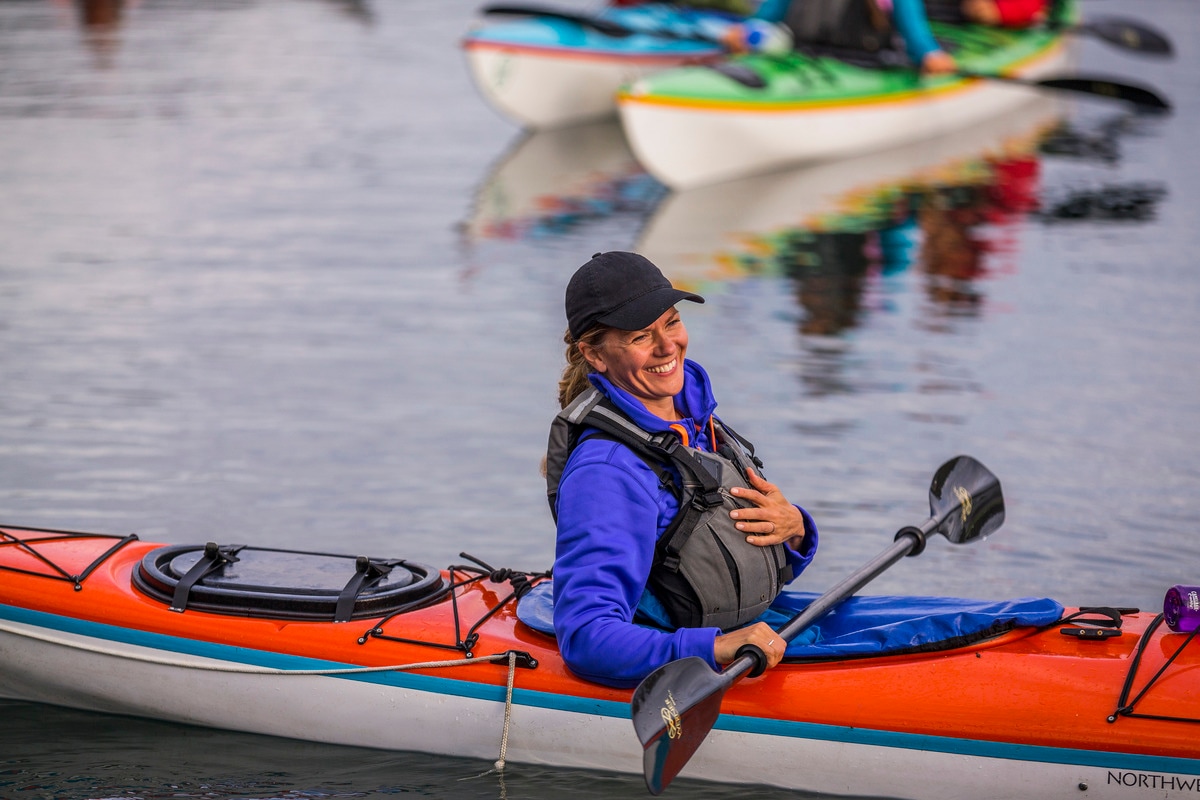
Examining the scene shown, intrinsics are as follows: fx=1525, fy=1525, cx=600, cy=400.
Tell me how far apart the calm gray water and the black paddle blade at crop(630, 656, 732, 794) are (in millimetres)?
585

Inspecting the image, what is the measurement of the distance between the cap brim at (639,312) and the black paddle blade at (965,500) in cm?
119

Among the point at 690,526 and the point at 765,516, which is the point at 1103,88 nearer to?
the point at 765,516

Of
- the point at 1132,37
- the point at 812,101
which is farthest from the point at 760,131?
the point at 1132,37

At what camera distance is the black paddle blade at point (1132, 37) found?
13.3 metres

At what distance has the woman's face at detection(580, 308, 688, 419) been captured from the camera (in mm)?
3240

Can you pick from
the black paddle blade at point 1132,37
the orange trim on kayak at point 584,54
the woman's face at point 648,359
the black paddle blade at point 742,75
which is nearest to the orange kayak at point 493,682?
the woman's face at point 648,359

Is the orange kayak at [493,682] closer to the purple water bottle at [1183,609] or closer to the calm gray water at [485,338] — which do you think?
the purple water bottle at [1183,609]

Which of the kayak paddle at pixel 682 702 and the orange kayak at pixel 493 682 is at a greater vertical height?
the kayak paddle at pixel 682 702

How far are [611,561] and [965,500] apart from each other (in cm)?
130

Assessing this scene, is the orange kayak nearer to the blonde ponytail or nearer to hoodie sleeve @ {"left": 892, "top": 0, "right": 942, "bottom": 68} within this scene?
the blonde ponytail

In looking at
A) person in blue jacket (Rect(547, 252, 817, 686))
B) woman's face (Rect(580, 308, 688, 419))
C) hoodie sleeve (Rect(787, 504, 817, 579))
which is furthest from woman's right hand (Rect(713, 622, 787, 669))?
woman's face (Rect(580, 308, 688, 419))

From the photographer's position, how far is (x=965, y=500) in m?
4.01

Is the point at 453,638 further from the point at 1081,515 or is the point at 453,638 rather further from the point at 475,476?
the point at 1081,515

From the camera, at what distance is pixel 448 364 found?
285 inches
